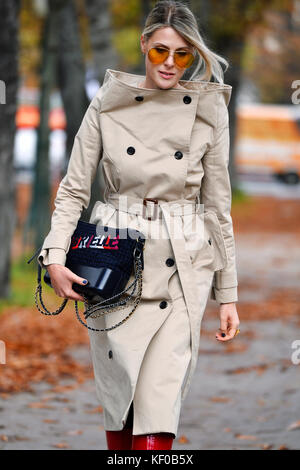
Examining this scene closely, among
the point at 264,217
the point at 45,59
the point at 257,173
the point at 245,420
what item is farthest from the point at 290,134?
the point at 245,420

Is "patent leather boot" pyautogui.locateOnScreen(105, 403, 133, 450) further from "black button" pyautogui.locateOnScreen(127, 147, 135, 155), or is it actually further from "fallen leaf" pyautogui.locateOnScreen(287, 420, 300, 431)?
"fallen leaf" pyautogui.locateOnScreen(287, 420, 300, 431)

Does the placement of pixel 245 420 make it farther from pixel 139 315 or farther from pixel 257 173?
pixel 257 173

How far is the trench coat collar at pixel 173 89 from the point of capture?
12.9 feet

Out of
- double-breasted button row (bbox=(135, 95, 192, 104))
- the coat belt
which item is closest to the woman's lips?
double-breasted button row (bbox=(135, 95, 192, 104))

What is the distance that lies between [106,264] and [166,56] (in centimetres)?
89

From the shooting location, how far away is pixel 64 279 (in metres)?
3.77

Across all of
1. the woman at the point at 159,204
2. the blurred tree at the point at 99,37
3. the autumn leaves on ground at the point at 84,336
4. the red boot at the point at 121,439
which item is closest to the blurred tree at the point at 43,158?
the autumn leaves on ground at the point at 84,336

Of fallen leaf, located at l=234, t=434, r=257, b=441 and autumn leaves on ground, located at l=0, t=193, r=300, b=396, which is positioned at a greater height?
fallen leaf, located at l=234, t=434, r=257, b=441

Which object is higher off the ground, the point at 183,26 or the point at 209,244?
the point at 183,26

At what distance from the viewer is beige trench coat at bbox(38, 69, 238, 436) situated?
153 inches

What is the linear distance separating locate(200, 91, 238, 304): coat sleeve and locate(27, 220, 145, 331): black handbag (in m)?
0.38

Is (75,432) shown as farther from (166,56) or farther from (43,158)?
(43,158)

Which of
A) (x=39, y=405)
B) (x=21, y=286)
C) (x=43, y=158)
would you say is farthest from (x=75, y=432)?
(x=43, y=158)
